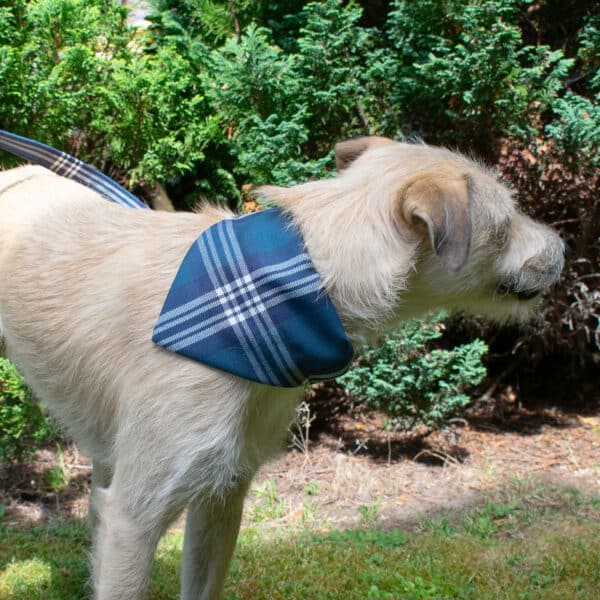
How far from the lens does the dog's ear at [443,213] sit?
229cm

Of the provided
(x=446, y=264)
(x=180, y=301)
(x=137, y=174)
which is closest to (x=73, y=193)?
(x=180, y=301)

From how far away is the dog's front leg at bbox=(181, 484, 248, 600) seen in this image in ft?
10.5

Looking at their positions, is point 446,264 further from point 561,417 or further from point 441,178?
point 561,417

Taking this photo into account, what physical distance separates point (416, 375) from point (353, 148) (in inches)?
126

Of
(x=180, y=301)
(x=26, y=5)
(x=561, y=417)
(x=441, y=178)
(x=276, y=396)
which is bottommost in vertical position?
(x=561, y=417)

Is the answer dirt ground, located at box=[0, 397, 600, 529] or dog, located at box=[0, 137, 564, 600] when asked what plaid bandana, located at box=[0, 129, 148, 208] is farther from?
dirt ground, located at box=[0, 397, 600, 529]

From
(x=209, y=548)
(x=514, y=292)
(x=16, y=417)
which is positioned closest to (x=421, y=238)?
(x=514, y=292)

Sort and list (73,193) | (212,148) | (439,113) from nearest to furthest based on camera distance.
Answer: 1. (73,193)
2. (439,113)
3. (212,148)

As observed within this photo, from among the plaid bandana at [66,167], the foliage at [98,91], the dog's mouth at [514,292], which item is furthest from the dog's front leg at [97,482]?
the foliage at [98,91]

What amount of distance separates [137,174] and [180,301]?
3886mm

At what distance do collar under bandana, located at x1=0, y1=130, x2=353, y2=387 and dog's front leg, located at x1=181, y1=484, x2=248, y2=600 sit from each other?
93 centimetres

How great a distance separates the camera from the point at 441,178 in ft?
8.16

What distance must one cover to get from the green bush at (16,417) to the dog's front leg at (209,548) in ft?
8.49

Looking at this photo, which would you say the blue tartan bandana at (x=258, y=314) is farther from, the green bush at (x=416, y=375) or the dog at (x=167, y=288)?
the green bush at (x=416, y=375)
